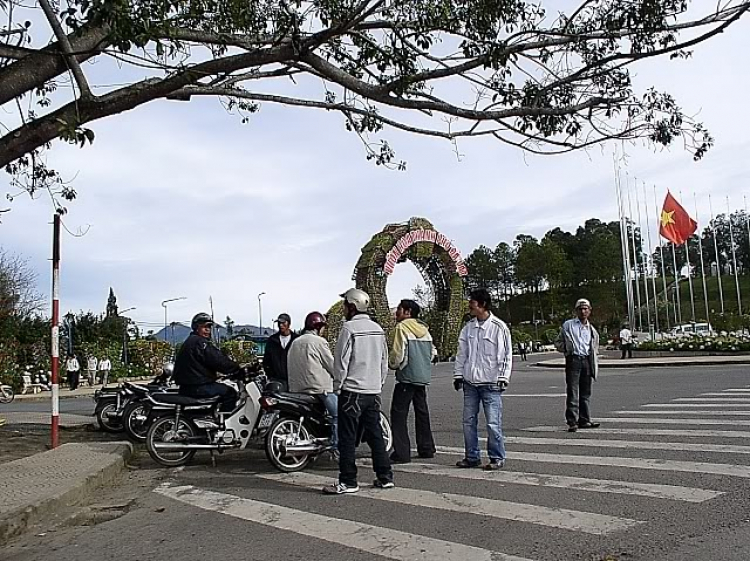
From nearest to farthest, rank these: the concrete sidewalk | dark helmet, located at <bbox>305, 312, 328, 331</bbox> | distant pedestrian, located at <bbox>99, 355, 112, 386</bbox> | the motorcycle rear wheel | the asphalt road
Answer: the asphalt road < dark helmet, located at <bbox>305, 312, 328, 331</bbox> < the motorcycle rear wheel < the concrete sidewalk < distant pedestrian, located at <bbox>99, 355, 112, 386</bbox>

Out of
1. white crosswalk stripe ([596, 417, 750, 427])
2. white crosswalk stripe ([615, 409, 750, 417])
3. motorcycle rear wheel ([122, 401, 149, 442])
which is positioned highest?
motorcycle rear wheel ([122, 401, 149, 442])

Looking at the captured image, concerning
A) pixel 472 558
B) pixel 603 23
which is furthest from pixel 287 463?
pixel 603 23

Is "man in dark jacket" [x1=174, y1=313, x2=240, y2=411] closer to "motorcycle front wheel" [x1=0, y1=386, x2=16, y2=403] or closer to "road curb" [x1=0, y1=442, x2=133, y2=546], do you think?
"road curb" [x1=0, y1=442, x2=133, y2=546]

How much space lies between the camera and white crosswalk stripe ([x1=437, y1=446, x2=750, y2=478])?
7.73 m

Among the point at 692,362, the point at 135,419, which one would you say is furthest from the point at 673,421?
the point at 692,362

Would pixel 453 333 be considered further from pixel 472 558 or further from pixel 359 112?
pixel 472 558

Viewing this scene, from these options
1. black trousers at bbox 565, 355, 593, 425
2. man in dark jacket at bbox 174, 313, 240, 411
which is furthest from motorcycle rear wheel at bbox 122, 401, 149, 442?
black trousers at bbox 565, 355, 593, 425

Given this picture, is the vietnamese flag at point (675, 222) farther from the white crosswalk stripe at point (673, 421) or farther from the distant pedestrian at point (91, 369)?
the white crosswalk stripe at point (673, 421)

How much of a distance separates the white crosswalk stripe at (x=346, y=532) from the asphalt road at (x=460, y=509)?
16 millimetres

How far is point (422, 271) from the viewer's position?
4566 cm

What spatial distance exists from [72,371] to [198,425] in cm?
2339

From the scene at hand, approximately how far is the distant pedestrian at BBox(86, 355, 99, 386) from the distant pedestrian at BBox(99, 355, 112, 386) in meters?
0.25

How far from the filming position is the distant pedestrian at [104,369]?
32.6 metres

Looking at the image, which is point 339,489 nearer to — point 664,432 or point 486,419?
point 486,419
